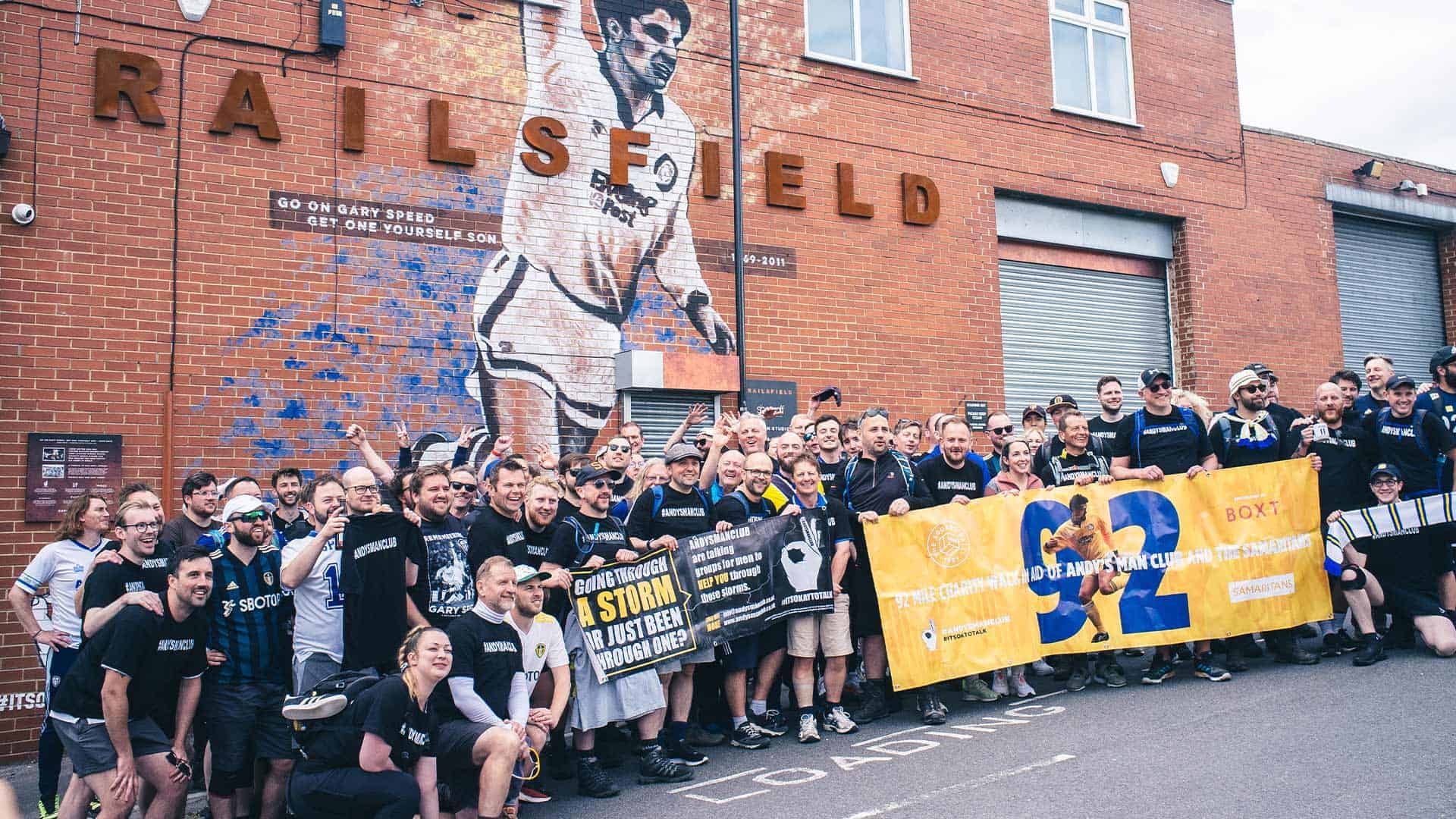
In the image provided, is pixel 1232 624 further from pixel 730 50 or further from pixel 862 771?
pixel 730 50

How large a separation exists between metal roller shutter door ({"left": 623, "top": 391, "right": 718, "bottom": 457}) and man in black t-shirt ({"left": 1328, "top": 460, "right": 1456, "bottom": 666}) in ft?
18.9

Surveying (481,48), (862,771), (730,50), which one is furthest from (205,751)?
(730,50)

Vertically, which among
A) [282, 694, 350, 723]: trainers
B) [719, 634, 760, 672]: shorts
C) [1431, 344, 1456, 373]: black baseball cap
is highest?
Answer: [1431, 344, 1456, 373]: black baseball cap

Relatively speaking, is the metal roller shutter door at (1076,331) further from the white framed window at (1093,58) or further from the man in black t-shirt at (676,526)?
the man in black t-shirt at (676,526)

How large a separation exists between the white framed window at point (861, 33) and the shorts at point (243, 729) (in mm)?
9055

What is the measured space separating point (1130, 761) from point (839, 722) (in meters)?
2.13

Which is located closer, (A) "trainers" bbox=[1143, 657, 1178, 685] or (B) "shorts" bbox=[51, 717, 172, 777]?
(B) "shorts" bbox=[51, 717, 172, 777]

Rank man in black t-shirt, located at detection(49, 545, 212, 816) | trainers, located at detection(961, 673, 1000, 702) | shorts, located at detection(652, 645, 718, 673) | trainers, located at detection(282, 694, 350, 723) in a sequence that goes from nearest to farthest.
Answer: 1. trainers, located at detection(282, 694, 350, 723)
2. man in black t-shirt, located at detection(49, 545, 212, 816)
3. shorts, located at detection(652, 645, 718, 673)
4. trainers, located at detection(961, 673, 1000, 702)

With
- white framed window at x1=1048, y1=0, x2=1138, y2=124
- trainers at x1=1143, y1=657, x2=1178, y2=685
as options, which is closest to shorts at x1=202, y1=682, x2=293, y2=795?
trainers at x1=1143, y1=657, x2=1178, y2=685

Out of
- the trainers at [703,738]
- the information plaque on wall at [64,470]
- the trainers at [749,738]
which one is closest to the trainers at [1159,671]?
the trainers at [749,738]

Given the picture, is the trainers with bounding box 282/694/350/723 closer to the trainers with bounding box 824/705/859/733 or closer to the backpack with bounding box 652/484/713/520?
the backpack with bounding box 652/484/713/520

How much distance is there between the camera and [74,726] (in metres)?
5.82

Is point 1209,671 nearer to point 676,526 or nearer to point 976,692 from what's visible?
point 976,692

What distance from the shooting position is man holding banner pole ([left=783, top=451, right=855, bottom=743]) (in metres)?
7.93
